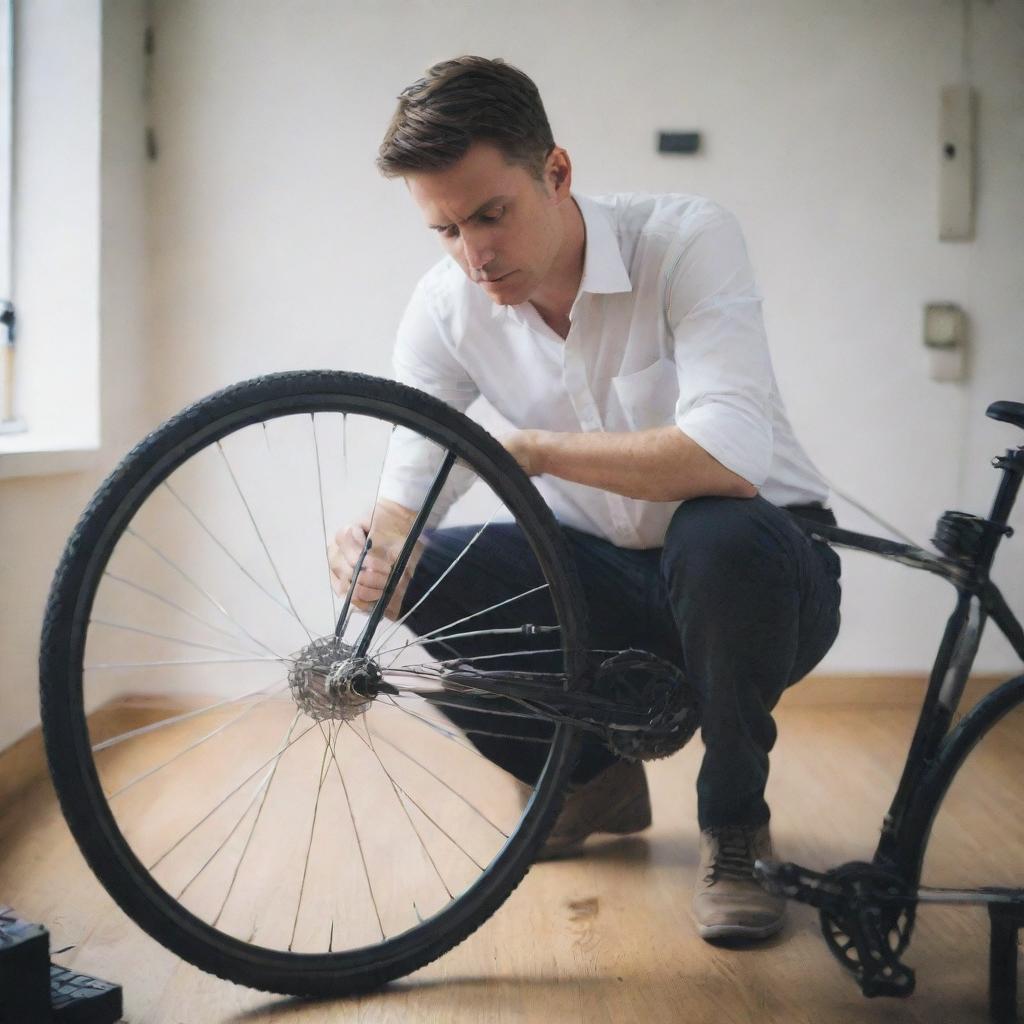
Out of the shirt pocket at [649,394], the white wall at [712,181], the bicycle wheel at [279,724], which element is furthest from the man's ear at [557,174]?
the white wall at [712,181]

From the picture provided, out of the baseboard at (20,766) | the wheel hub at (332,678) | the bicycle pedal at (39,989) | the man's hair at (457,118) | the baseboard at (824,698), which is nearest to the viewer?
the bicycle pedal at (39,989)

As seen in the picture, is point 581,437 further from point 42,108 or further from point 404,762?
point 42,108

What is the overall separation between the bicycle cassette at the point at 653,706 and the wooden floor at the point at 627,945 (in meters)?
0.24

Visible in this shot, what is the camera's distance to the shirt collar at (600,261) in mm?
1367

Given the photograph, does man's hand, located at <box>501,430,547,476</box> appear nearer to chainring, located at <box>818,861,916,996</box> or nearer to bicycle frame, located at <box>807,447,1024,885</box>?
bicycle frame, located at <box>807,447,1024,885</box>

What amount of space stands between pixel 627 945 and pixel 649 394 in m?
0.69

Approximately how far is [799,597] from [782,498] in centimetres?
24

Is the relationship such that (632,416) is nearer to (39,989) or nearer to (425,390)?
(425,390)

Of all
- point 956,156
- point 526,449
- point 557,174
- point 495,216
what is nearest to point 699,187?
point 956,156

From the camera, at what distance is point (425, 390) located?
154cm

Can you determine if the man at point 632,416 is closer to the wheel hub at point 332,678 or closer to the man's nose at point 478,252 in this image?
the man's nose at point 478,252

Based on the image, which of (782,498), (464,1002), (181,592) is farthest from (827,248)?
(464,1002)

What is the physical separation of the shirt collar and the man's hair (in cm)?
15

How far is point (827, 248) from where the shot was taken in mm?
2424
